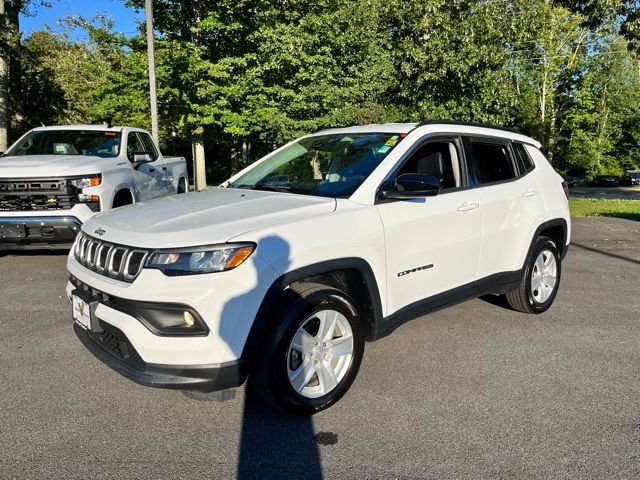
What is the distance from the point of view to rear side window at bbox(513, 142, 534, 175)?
16.3 ft

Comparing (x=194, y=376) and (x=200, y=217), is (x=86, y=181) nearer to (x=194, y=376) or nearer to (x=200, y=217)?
(x=200, y=217)

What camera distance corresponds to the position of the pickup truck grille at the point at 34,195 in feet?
22.1

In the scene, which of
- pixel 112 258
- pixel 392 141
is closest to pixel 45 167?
pixel 112 258

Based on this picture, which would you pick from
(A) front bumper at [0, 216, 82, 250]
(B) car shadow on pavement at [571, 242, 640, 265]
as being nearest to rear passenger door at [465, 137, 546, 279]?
(B) car shadow on pavement at [571, 242, 640, 265]

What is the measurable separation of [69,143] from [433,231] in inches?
255

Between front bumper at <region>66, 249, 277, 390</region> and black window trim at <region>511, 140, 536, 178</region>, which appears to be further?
black window trim at <region>511, 140, 536, 178</region>

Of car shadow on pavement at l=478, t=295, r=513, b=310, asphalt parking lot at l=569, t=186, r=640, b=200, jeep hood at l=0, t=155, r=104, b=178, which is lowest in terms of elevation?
asphalt parking lot at l=569, t=186, r=640, b=200

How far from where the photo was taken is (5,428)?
10.1 ft

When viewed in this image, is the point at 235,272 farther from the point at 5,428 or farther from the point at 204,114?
the point at 204,114

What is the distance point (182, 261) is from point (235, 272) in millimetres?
282

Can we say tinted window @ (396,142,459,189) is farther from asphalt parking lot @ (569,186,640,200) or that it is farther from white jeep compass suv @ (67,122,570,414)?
asphalt parking lot @ (569,186,640,200)

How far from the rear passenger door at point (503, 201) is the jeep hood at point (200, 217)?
1.57m

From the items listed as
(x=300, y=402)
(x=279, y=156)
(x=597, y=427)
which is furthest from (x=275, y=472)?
(x=279, y=156)

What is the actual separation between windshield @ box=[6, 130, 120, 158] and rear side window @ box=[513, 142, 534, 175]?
18.8 ft
